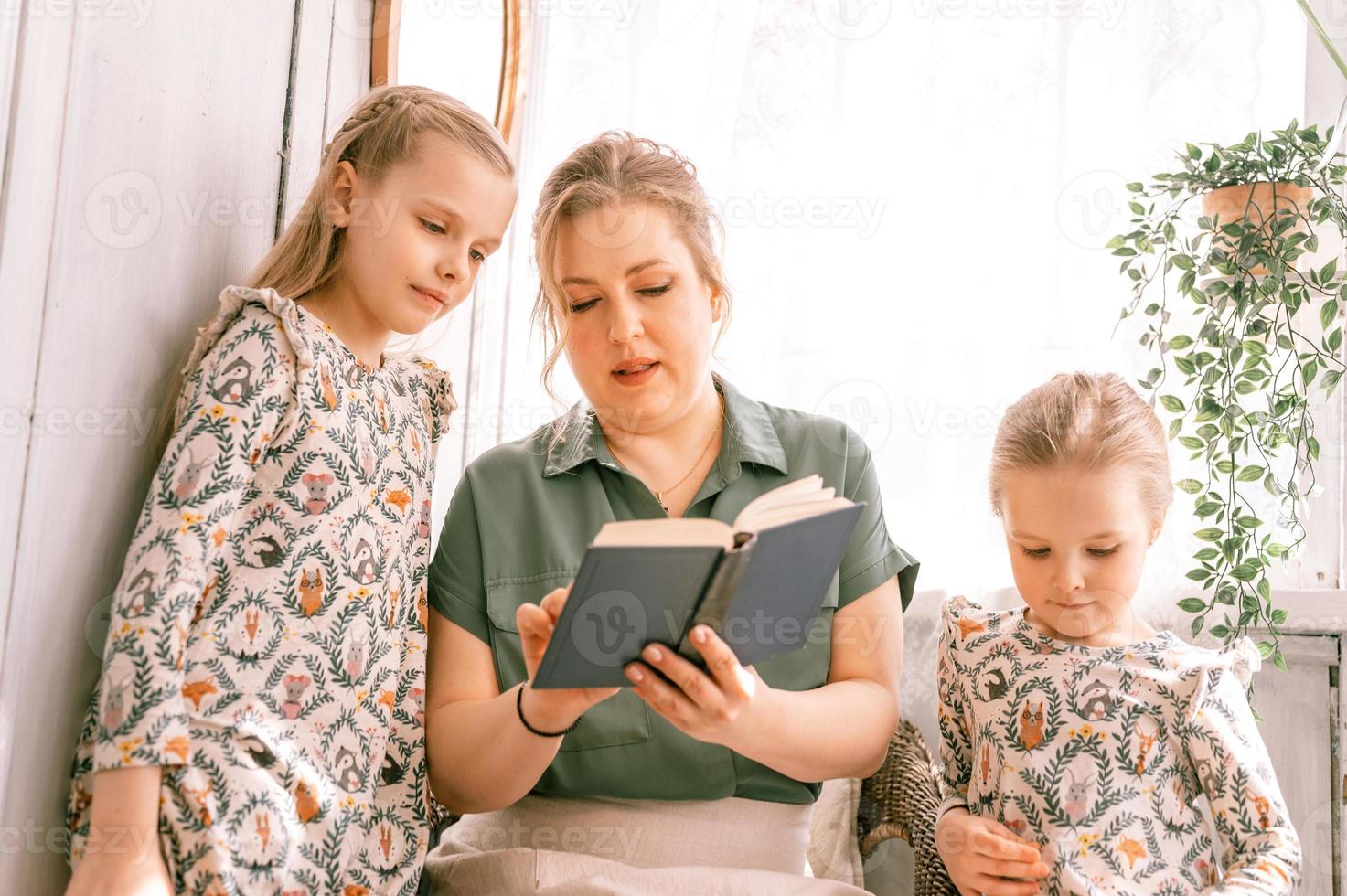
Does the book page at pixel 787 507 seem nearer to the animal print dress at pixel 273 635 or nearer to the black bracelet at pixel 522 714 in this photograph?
the black bracelet at pixel 522 714

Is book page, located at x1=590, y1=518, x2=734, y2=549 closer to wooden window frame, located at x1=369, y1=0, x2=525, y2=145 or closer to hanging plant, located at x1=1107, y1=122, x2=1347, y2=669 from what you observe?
hanging plant, located at x1=1107, y1=122, x2=1347, y2=669

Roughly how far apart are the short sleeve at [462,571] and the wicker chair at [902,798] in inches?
29.5

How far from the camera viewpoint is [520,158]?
2574mm

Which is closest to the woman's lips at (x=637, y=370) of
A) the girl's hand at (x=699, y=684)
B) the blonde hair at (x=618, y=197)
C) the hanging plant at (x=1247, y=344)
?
the blonde hair at (x=618, y=197)

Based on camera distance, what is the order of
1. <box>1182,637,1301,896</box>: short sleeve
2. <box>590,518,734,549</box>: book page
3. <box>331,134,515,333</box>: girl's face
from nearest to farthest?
<box>590,518,734,549</box>: book page → <box>1182,637,1301,896</box>: short sleeve → <box>331,134,515,333</box>: girl's face

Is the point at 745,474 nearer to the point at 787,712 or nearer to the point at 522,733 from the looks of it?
the point at 787,712

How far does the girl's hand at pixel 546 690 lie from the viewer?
117cm

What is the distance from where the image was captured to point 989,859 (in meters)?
1.35

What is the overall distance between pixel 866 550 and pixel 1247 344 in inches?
38.2

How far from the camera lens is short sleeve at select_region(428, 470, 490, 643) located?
1.59 meters

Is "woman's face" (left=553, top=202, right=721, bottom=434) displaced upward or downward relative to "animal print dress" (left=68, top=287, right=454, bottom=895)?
upward

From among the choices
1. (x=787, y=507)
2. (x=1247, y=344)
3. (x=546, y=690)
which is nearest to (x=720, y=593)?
(x=787, y=507)

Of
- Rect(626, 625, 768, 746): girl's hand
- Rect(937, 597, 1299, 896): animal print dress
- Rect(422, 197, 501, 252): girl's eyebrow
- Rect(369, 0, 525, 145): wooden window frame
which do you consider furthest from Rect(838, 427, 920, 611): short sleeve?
Rect(369, 0, 525, 145): wooden window frame

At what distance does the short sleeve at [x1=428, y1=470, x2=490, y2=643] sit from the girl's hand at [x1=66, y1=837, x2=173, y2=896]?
54cm
